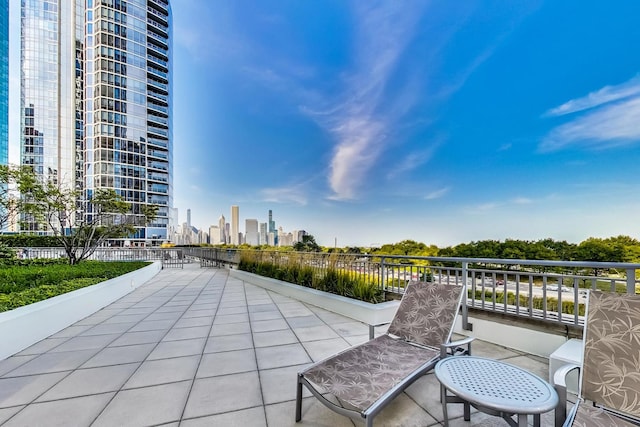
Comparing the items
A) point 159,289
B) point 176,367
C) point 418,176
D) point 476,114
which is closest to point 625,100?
point 476,114

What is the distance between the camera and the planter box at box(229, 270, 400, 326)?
443 cm

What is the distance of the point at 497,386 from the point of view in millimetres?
1609

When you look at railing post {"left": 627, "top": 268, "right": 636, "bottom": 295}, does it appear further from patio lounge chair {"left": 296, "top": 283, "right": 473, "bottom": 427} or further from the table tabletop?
the table tabletop

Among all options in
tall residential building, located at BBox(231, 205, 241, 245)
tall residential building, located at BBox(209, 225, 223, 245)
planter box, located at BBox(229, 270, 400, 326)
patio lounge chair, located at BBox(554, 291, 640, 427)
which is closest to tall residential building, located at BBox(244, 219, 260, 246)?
tall residential building, located at BBox(231, 205, 241, 245)

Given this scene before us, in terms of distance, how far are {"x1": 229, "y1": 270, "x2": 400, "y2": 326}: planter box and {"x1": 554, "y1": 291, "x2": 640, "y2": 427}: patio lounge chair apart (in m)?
2.24

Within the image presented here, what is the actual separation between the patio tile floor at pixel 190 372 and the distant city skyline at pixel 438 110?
A: 429 inches

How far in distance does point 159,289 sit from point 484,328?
316 inches

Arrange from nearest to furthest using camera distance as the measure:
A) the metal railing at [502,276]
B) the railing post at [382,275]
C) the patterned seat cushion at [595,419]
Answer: the patterned seat cushion at [595,419], the metal railing at [502,276], the railing post at [382,275]

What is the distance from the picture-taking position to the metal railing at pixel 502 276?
9.79 feet

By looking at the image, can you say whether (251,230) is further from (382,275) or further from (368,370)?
(368,370)

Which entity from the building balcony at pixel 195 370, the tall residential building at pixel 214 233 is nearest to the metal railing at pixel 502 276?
the building balcony at pixel 195 370

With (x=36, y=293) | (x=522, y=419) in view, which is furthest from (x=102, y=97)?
(x=522, y=419)

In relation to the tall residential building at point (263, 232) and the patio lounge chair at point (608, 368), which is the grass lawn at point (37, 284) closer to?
the patio lounge chair at point (608, 368)

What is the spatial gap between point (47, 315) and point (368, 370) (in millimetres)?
4638
